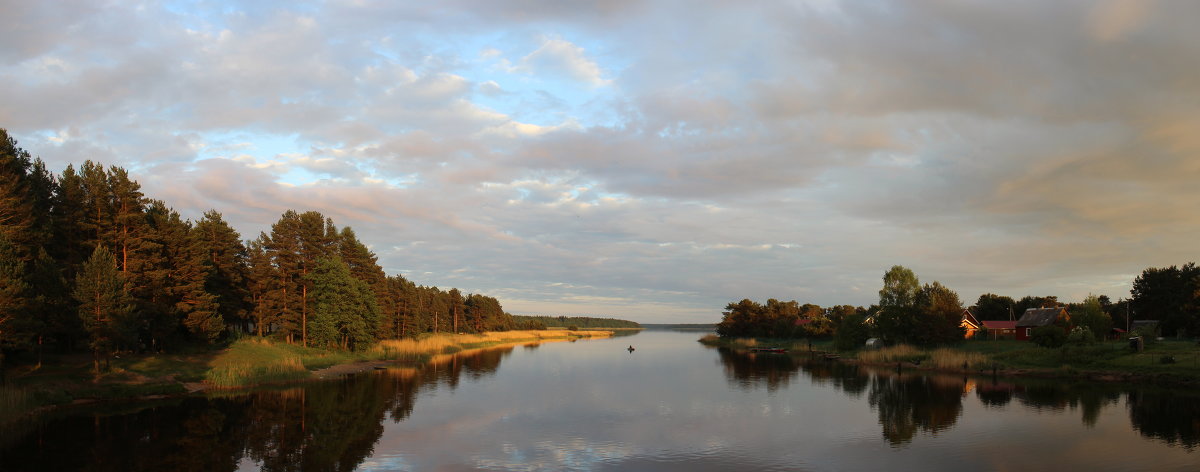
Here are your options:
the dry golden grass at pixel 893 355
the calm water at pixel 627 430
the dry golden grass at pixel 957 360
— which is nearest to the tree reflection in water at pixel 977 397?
the calm water at pixel 627 430

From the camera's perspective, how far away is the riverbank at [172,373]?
35.2 m

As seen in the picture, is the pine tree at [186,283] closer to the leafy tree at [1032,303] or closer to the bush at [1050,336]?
the bush at [1050,336]

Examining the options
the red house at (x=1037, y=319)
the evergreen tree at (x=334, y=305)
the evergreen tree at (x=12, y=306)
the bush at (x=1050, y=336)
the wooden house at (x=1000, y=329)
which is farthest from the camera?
the wooden house at (x=1000, y=329)

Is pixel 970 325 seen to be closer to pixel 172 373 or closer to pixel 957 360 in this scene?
pixel 957 360

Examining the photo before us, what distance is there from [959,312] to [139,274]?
8666 centimetres

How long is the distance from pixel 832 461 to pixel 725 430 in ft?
25.3

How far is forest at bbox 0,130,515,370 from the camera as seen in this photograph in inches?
1467

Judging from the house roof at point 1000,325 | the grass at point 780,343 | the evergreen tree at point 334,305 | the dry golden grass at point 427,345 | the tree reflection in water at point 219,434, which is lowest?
the grass at point 780,343

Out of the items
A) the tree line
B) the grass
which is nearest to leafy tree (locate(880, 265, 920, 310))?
the tree line

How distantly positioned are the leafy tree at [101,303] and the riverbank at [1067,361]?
2776 inches

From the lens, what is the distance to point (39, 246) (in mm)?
39062

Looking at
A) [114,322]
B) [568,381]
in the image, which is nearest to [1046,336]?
[568,381]

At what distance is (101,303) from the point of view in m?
37.7

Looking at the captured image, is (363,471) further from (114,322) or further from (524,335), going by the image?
(524,335)
